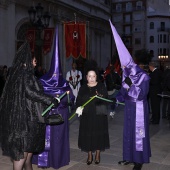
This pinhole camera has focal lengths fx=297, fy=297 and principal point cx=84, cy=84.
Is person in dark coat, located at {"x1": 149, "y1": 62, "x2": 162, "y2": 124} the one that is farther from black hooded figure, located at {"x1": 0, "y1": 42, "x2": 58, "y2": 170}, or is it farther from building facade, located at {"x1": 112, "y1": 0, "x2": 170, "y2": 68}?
Result: building facade, located at {"x1": 112, "y1": 0, "x2": 170, "y2": 68}

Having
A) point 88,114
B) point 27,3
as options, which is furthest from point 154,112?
point 27,3

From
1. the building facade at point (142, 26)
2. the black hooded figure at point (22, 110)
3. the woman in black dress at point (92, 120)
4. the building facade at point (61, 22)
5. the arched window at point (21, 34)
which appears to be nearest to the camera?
the black hooded figure at point (22, 110)

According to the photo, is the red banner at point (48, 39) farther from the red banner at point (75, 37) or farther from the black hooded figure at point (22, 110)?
the black hooded figure at point (22, 110)

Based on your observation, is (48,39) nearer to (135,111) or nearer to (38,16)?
(38,16)

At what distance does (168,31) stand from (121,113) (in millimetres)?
54661

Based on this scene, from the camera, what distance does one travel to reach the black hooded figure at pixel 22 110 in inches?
143

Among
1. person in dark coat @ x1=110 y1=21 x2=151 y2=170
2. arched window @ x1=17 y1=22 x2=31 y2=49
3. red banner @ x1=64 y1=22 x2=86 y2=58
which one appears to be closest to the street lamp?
red banner @ x1=64 y1=22 x2=86 y2=58

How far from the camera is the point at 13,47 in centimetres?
1680

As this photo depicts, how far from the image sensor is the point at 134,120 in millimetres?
4898

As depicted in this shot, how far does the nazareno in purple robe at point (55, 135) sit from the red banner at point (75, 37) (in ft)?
37.5

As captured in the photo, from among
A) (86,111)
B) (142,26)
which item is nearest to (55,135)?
(86,111)

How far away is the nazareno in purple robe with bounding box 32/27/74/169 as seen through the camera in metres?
4.98

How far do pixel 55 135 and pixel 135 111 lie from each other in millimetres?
1396

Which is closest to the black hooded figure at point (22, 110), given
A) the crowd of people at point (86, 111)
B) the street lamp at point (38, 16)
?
the crowd of people at point (86, 111)
